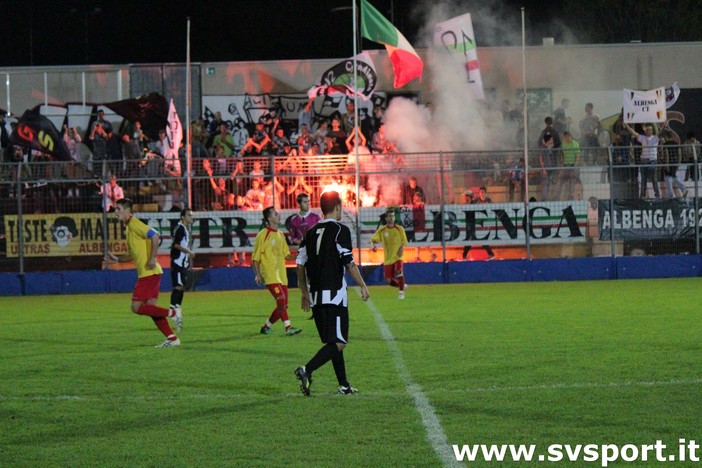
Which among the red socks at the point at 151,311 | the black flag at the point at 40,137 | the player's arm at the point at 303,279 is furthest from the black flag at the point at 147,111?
the player's arm at the point at 303,279

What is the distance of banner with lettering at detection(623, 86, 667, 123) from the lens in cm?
2634

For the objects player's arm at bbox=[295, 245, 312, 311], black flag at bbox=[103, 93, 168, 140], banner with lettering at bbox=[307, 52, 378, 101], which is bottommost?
player's arm at bbox=[295, 245, 312, 311]

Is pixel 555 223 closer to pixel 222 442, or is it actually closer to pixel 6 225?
pixel 6 225

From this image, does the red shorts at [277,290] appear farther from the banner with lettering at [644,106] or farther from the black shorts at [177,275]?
the banner with lettering at [644,106]

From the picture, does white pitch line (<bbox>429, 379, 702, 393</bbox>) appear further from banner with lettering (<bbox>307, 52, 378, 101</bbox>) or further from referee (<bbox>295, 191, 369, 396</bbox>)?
banner with lettering (<bbox>307, 52, 378, 101</bbox>)

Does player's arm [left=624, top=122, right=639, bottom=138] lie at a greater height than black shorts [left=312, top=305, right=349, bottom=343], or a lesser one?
greater

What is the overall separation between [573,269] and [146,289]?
49.1 ft

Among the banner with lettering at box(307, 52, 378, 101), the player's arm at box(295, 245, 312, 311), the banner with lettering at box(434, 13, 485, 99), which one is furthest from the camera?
the banner with lettering at box(307, 52, 378, 101)

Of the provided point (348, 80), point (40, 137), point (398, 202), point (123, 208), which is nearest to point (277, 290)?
point (123, 208)

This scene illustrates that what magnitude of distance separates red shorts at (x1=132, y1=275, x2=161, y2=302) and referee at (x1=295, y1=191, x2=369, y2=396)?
15.7 feet

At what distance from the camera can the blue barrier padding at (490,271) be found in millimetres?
26562

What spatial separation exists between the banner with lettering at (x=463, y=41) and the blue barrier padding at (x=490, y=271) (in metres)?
4.67

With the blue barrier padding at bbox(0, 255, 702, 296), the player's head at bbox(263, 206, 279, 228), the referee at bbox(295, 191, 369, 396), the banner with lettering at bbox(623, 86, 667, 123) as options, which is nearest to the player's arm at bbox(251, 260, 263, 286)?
the player's head at bbox(263, 206, 279, 228)

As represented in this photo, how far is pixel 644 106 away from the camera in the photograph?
87.1 feet
